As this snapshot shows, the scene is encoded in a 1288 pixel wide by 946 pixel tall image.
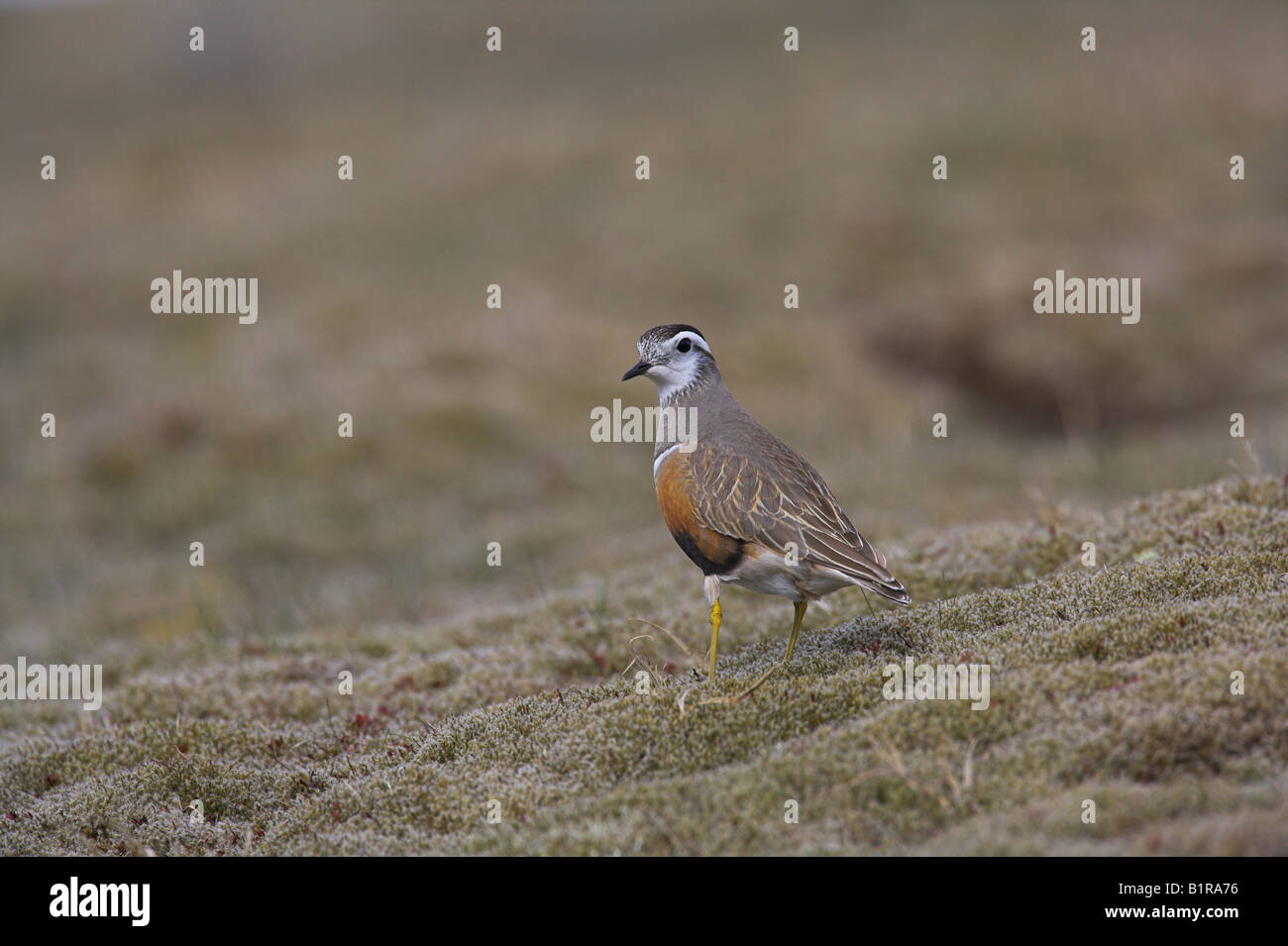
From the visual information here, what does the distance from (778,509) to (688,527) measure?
2.06ft

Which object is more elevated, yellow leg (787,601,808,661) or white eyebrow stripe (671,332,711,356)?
white eyebrow stripe (671,332,711,356)

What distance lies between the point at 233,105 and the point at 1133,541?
41719mm

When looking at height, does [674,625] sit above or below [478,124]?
below

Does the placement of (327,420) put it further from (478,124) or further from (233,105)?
(233,105)

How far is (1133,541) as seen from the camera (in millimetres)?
8500

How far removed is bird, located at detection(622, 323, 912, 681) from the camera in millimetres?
6832

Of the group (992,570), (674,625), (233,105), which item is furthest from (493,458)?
(233,105)

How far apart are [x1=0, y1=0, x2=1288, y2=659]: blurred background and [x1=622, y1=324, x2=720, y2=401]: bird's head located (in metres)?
3.72

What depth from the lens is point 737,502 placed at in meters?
7.08
